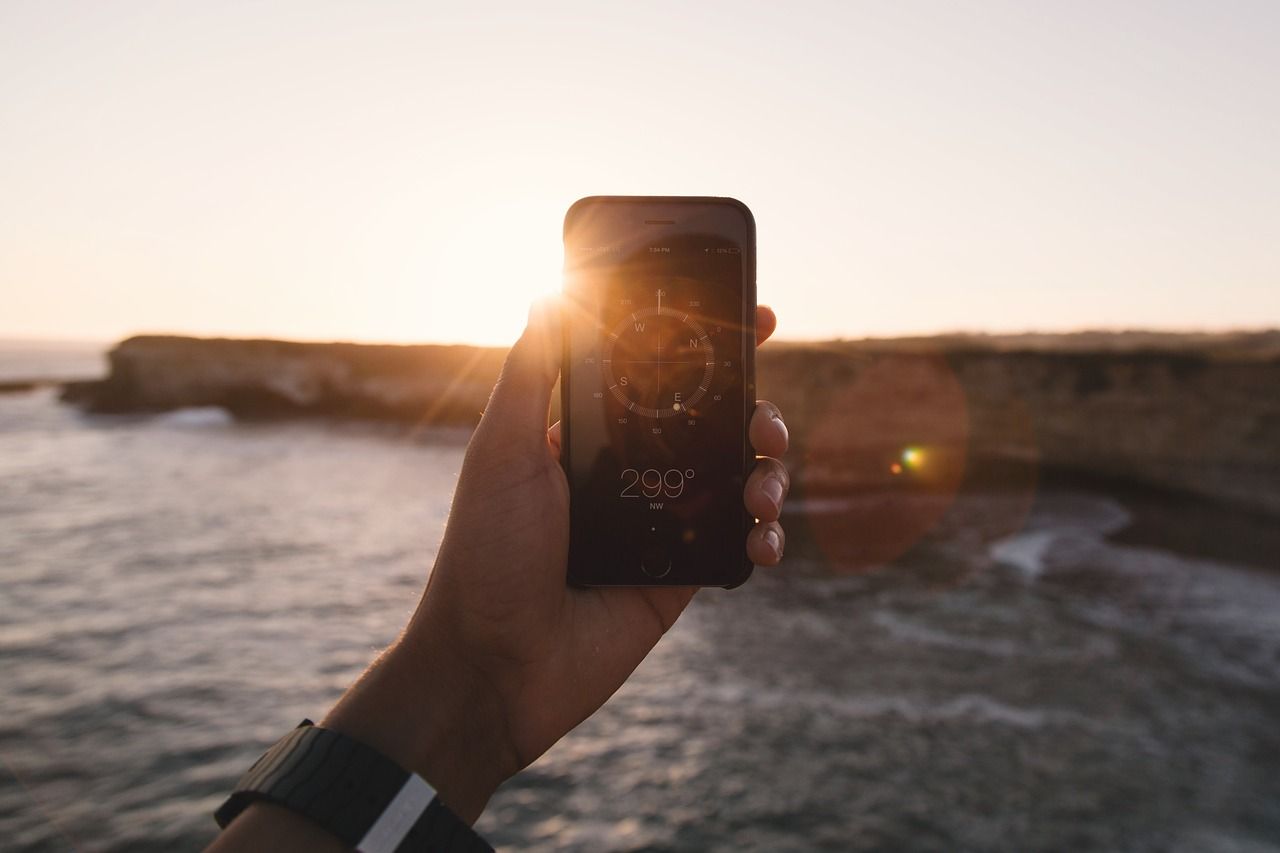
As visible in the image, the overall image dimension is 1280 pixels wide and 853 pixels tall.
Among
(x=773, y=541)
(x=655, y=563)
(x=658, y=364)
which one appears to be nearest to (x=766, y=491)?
(x=773, y=541)

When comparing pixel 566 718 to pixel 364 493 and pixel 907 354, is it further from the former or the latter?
pixel 907 354

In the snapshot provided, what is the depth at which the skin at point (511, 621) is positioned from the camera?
180 cm

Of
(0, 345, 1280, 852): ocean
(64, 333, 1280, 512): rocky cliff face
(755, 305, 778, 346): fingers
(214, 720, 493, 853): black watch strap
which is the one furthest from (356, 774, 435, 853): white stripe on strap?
(64, 333, 1280, 512): rocky cliff face

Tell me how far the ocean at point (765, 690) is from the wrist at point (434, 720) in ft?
9.75

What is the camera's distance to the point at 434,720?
178 cm

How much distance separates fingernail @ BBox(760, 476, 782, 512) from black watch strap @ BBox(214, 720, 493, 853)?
1.24 meters

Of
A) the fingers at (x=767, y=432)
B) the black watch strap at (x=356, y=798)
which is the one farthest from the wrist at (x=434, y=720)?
the fingers at (x=767, y=432)

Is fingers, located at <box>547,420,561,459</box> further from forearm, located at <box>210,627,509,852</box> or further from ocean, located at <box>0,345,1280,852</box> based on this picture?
ocean, located at <box>0,345,1280,852</box>

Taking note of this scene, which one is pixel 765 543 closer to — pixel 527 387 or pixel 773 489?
pixel 773 489

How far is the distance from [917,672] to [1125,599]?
11.9ft

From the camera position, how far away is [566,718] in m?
2.20

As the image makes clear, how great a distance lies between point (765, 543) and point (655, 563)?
33 centimetres

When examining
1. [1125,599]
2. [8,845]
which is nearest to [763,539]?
[8,845]

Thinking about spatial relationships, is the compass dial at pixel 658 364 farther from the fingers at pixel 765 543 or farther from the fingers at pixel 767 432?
the fingers at pixel 765 543
